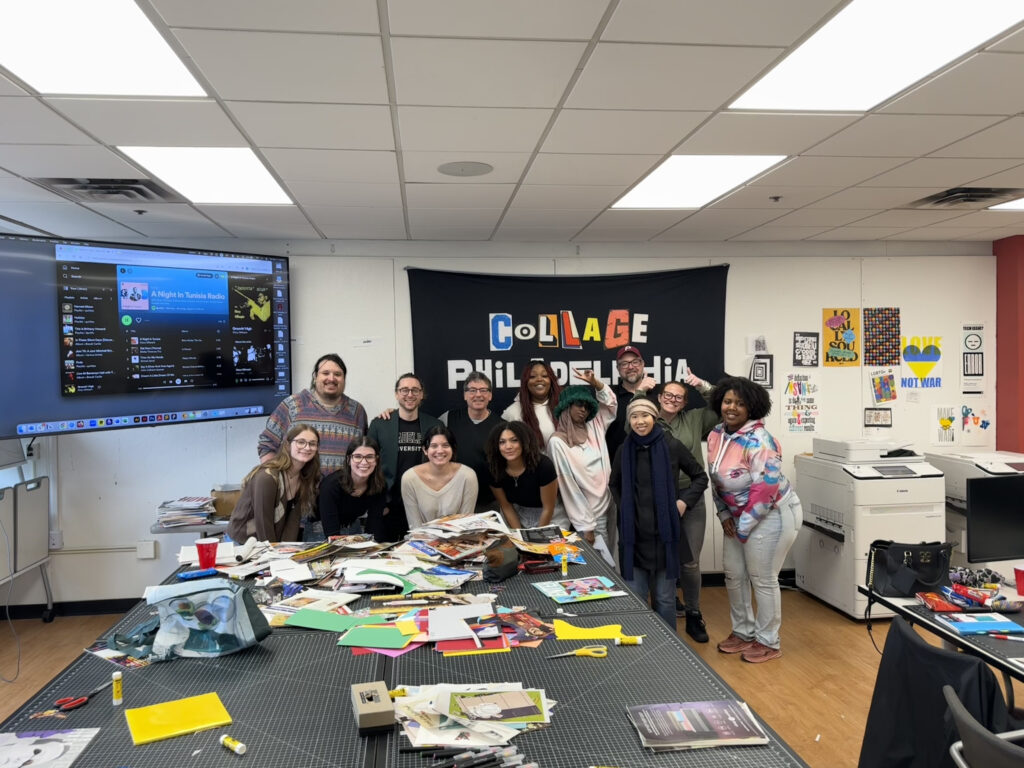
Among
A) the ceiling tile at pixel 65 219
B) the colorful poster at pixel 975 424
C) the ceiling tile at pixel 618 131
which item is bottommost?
the colorful poster at pixel 975 424

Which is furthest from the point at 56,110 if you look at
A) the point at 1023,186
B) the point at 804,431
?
the point at 804,431

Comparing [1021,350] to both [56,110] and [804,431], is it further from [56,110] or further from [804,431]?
[56,110]

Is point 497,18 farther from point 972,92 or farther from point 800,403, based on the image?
point 800,403

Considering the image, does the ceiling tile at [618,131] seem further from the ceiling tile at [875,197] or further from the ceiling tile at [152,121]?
the ceiling tile at [875,197]

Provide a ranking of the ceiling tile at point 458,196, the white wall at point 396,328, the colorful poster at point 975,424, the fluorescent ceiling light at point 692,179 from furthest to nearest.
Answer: the colorful poster at point 975,424, the white wall at point 396,328, the ceiling tile at point 458,196, the fluorescent ceiling light at point 692,179

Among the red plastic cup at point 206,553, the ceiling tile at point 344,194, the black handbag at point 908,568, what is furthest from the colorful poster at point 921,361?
the red plastic cup at point 206,553

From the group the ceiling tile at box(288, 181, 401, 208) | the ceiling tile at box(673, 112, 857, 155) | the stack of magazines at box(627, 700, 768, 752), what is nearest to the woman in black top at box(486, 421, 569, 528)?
the ceiling tile at box(288, 181, 401, 208)

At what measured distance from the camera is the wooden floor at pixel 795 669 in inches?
116

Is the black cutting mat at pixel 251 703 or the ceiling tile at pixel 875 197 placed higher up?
the ceiling tile at pixel 875 197

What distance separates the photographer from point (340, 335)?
15.6 feet

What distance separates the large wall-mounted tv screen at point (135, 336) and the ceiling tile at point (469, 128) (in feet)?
6.65

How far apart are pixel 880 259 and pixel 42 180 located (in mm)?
5559

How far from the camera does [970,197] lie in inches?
151

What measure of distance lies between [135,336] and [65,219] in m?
0.95
